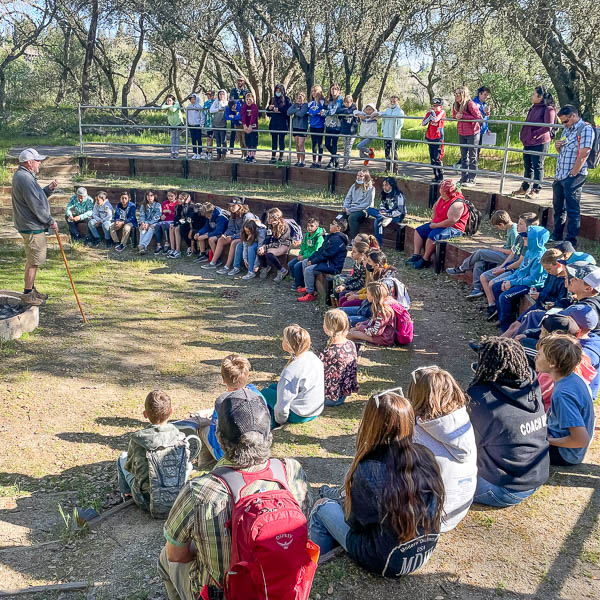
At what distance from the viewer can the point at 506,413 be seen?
12.9ft

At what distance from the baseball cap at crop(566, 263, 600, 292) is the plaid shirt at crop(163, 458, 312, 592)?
4.09 meters

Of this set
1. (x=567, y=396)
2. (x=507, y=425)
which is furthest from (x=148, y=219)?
(x=507, y=425)

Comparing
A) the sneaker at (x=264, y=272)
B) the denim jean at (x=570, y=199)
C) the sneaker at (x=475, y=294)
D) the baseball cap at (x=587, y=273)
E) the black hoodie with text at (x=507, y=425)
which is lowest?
the sneaker at (x=264, y=272)

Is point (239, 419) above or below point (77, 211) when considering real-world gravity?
above

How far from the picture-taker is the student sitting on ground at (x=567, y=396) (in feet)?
14.4

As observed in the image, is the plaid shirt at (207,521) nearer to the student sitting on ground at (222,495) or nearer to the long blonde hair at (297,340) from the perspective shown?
the student sitting on ground at (222,495)

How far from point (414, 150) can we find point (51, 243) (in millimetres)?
8928

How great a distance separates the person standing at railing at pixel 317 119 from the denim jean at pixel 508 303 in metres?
7.62

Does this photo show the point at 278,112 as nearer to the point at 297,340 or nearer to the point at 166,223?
the point at 166,223

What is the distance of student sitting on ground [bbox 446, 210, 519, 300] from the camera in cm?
850

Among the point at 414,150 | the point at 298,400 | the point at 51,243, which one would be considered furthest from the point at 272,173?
the point at 298,400

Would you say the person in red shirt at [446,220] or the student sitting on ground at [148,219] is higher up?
the person in red shirt at [446,220]

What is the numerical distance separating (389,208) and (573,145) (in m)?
3.21

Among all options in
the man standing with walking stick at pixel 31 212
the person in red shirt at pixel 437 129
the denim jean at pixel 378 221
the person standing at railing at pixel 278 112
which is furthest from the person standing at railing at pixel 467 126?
the man standing with walking stick at pixel 31 212
